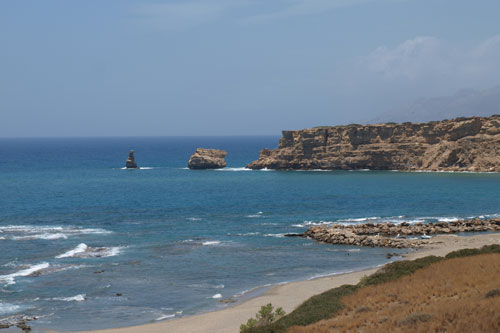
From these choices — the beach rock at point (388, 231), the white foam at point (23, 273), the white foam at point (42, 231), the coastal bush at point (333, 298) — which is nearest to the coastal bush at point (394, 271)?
the coastal bush at point (333, 298)

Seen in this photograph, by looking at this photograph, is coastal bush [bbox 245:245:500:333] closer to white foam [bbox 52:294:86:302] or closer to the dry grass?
the dry grass

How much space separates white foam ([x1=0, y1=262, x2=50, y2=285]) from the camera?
143 feet

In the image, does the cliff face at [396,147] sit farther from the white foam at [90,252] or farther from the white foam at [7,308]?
the white foam at [7,308]

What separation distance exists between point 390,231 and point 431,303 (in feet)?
118

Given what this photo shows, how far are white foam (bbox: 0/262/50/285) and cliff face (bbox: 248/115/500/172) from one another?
97770 millimetres

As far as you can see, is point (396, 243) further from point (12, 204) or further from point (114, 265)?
point (12, 204)

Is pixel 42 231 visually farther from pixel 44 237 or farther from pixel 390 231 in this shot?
pixel 390 231

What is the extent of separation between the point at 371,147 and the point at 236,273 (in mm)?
96416

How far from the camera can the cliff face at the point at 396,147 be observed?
12638cm

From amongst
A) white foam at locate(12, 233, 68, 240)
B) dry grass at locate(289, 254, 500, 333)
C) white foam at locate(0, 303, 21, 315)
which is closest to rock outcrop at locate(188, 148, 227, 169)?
white foam at locate(12, 233, 68, 240)

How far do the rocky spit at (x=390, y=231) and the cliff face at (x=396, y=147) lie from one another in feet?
207

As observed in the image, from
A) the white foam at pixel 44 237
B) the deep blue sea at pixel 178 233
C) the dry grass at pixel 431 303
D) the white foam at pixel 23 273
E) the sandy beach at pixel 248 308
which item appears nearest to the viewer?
the dry grass at pixel 431 303

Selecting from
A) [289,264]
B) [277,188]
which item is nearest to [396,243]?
[289,264]

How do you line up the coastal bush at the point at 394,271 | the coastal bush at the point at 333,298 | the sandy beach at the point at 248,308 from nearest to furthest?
1. the coastal bush at the point at 333,298
2. the sandy beach at the point at 248,308
3. the coastal bush at the point at 394,271
